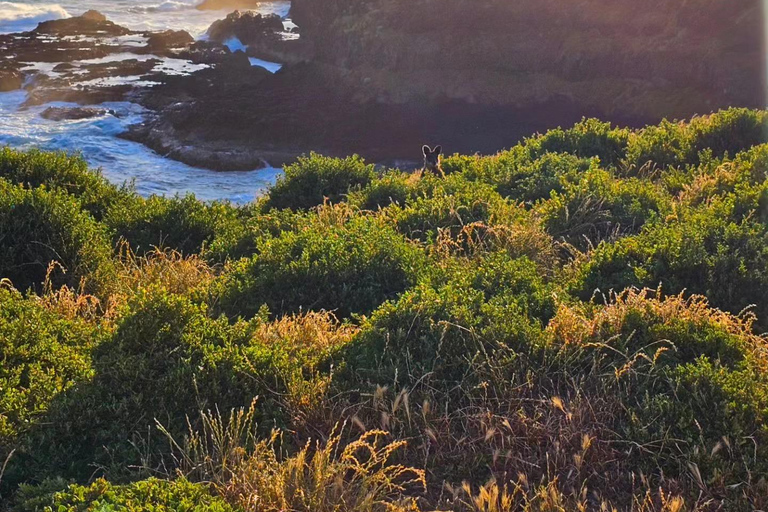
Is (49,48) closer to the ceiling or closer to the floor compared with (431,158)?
closer to the ceiling

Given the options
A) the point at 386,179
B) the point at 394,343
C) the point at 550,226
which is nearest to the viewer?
the point at 394,343

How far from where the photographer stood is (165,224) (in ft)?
31.5

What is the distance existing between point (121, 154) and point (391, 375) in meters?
25.2

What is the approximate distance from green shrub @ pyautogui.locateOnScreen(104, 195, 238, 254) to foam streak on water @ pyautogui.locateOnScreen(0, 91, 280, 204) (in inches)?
449

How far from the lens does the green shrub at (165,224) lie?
30.7ft

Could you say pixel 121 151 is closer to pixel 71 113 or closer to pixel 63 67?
pixel 71 113

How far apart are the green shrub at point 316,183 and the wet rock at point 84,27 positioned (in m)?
41.9

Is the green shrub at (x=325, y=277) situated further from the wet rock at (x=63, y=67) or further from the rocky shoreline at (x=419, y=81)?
the wet rock at (x=63, y=67)

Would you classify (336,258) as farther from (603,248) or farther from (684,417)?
(684,417)

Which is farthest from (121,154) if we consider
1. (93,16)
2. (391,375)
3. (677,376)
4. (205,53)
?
(93,16)

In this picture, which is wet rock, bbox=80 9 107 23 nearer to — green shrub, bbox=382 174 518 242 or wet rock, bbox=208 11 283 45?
wet rock, bbox=208 11 283 45

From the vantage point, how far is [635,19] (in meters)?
31.5

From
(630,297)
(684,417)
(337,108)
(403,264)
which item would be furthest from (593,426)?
(337,108)

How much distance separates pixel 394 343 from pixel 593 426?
1370mm
